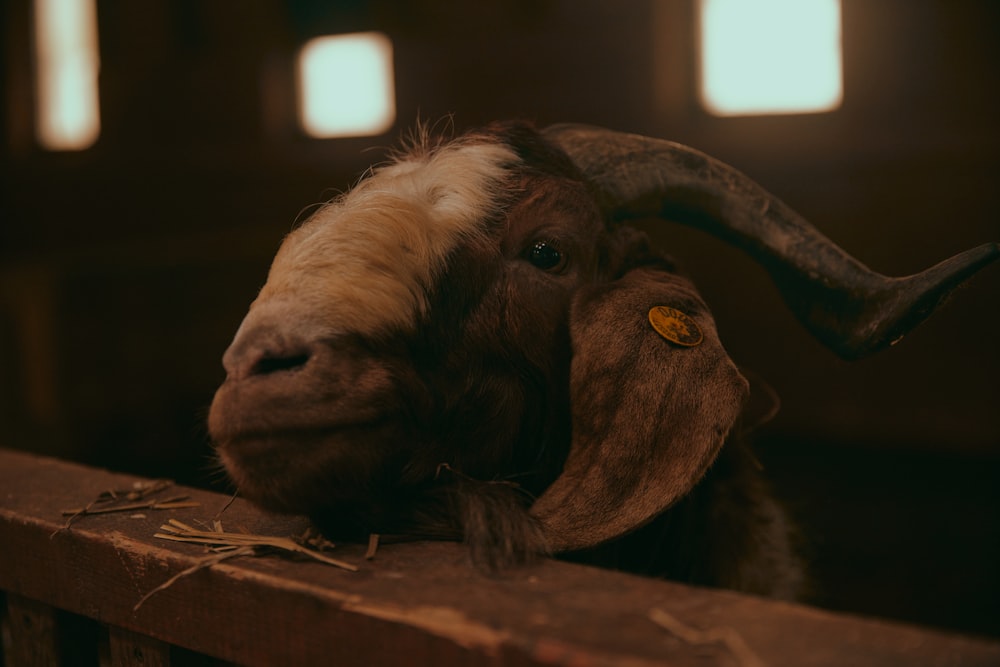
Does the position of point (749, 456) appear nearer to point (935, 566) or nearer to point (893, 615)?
point (893, 615)

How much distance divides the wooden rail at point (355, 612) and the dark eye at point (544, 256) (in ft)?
2.82

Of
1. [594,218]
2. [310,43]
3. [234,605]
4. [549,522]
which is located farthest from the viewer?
[310,43]

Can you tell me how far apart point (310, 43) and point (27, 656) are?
7829 millimetres

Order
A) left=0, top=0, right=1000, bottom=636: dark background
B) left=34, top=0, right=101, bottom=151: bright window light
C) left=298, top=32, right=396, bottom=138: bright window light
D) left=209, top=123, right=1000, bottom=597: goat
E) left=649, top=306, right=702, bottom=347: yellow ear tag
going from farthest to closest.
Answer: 1. left=34, top=0, right=101, bottom=151: bright window light
2. left=298, top=32, right=396, bottom=138: bright window light
3. left=0, top=0, right=1000, bottom=636: dark background
4. left=649, top=306, right=702, bottom=347: yellow ear tag
5. left=209, top=123, right=1000, bottom=597: goat

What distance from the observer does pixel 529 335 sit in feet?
8.27

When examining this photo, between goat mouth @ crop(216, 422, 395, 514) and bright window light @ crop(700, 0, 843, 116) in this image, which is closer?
goat mouth @ crop(216, 422, 395, 514)

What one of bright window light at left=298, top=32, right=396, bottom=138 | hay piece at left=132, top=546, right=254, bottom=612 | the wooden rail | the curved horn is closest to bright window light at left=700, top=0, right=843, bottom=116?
bright window light at left=298, top=32, right=396, bottom=138

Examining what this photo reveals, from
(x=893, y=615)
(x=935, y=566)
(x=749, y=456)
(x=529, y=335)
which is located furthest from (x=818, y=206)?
(x=529, y=335)

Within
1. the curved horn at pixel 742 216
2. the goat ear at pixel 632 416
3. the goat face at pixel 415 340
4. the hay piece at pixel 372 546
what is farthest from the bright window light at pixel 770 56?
the hay piece at pixel 372 546

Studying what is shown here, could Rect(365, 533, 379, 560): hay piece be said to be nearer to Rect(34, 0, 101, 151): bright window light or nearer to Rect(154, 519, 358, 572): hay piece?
Rect(154, 519, 358, 572): hay piece

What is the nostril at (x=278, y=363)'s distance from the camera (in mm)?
2006

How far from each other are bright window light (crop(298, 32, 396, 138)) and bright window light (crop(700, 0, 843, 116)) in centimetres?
297

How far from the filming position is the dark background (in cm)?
611

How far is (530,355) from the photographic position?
2.51 meters
